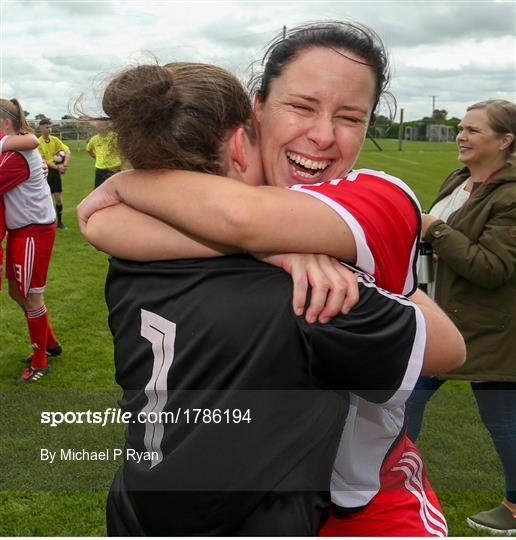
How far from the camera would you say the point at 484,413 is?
3.93 m

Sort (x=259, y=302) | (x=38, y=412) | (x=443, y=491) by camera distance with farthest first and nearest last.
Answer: (x=38, y=412), (x=443, y=491), (x=259, y=302)

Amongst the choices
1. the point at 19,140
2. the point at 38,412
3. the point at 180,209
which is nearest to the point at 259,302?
the point at 180,209

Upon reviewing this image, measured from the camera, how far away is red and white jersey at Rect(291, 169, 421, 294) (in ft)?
4.38

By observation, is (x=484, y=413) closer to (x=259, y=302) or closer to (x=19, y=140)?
(x=259, y=302)

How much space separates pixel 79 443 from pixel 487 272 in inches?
125

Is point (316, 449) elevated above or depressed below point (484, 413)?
above

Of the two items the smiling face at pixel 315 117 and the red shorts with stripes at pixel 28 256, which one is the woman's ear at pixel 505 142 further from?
the red shorts with stripes at pixel 28 256

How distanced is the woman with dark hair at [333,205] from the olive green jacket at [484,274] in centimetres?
200

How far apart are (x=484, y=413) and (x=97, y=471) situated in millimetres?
2607

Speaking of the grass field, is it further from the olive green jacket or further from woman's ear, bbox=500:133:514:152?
woman's ear, bbox=500:133:514:152

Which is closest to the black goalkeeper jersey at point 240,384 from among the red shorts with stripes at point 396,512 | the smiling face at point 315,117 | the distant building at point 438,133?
the red shorts with stripes at point 396,512

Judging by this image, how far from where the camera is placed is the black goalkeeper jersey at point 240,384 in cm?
131

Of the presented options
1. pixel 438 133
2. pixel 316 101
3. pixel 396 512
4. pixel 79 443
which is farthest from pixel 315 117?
pixel 438 133

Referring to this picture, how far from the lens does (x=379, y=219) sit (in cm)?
135
